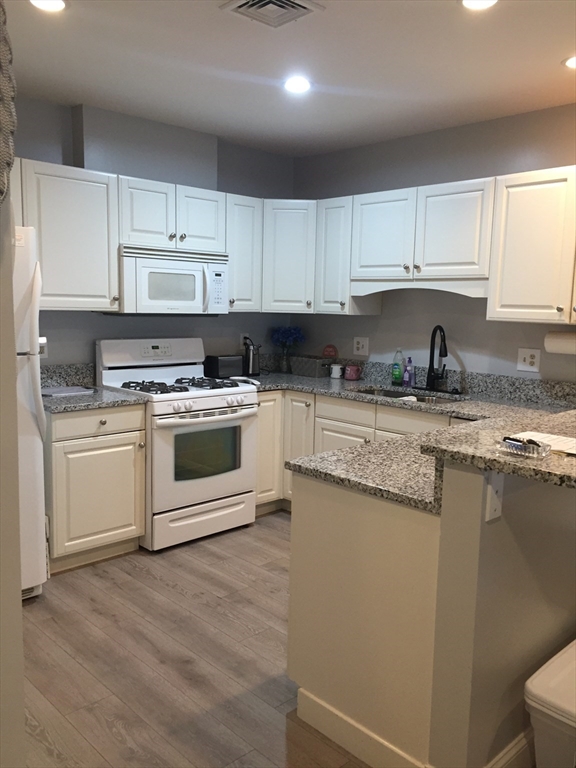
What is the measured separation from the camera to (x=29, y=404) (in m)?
2.86

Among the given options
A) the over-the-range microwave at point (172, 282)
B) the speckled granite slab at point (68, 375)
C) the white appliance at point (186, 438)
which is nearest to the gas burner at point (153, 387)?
the white appliance at point (186, 438)

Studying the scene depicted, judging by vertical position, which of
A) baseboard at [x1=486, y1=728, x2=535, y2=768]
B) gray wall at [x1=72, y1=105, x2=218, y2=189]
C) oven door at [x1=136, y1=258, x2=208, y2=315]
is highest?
gray wall at [x1=72, y1=105, x2=218, y2=189]

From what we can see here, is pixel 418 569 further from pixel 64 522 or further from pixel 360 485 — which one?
pixel 64 522

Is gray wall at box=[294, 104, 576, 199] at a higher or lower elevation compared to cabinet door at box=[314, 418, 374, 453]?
higher

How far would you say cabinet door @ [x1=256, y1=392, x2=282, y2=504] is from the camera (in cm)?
412

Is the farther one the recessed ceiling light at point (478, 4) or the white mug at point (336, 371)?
the white mug at point (336, 371)

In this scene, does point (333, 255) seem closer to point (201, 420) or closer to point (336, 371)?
point (336, 371)

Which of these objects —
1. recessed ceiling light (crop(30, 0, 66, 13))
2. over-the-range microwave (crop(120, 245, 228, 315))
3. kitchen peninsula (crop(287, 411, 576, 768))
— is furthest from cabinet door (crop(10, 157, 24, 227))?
kitchen peninsula (crop(287, 411, 576, 768))

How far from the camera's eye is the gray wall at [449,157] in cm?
346

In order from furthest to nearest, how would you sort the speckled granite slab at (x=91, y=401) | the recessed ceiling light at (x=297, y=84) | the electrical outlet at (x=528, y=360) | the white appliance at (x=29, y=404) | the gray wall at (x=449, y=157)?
the electrical outlet at (x=528, y=360)
the gray wall at (x=449, y=157)
the speckled granite slab at (x=91, y=401)
the recessed ceiling light at (x=297, y=84)
the white appliance at (x=29, y=404)

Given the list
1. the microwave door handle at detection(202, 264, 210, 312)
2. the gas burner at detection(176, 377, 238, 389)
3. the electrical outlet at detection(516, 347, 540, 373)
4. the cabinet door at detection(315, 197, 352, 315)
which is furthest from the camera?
the cabinet door at detection(315, 197, 352, 315)

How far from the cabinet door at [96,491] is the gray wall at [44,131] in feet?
5.43

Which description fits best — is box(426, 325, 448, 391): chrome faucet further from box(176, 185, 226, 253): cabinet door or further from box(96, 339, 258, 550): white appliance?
box(176, 185, 226, 253): cabinet door

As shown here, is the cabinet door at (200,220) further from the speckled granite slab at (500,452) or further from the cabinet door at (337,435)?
the speckled granite slab at (500,452)
